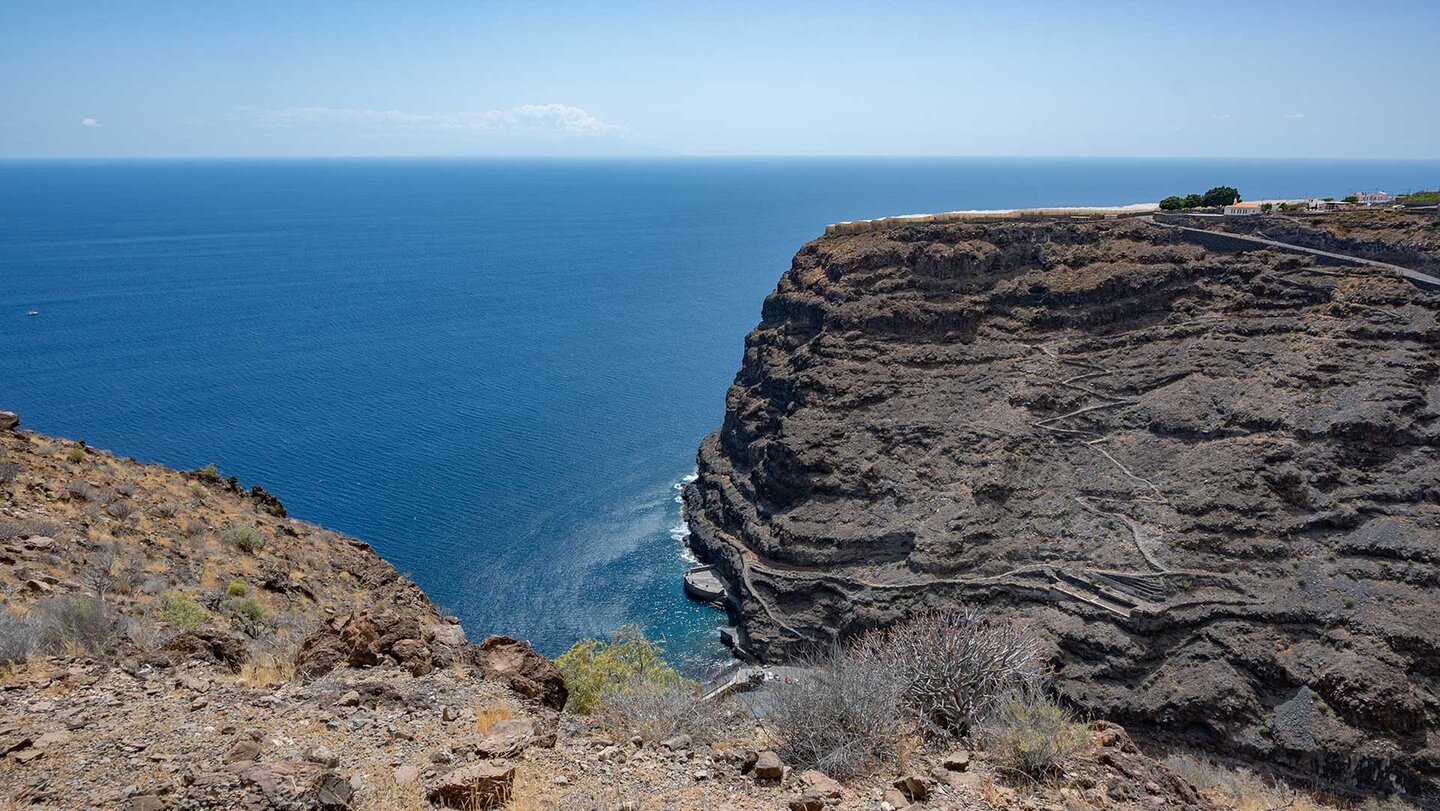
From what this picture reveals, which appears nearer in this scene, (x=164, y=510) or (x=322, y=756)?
(x=322, y=756)

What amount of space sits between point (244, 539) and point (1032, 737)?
2121 centimetres

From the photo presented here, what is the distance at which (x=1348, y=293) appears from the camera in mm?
48938

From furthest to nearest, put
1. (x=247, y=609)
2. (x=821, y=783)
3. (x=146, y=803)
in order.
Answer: (x=247, y=609) → (x=821, y=783) → (x=146, y=803)

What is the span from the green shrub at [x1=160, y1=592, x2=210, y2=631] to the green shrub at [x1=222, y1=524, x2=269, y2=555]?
5.58 meters

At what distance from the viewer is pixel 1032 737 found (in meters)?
13.5

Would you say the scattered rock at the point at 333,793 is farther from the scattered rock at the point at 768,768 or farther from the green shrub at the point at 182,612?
the green shrub at the point at 182,612

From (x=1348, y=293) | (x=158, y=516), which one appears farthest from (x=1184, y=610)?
(x=158, y=516)

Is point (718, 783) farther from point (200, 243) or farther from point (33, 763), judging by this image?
point (200, 243)

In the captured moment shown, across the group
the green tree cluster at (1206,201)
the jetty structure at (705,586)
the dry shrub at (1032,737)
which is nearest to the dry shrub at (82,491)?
the dry shrub at (1032,737)

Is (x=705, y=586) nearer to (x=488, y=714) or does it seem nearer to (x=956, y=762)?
(x=956, y=762)

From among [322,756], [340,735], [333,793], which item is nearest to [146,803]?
[333,793]

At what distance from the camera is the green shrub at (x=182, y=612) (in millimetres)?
17328

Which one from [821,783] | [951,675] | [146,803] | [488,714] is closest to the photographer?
[146,803]

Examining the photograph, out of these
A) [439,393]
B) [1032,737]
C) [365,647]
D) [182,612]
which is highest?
[365,647]
